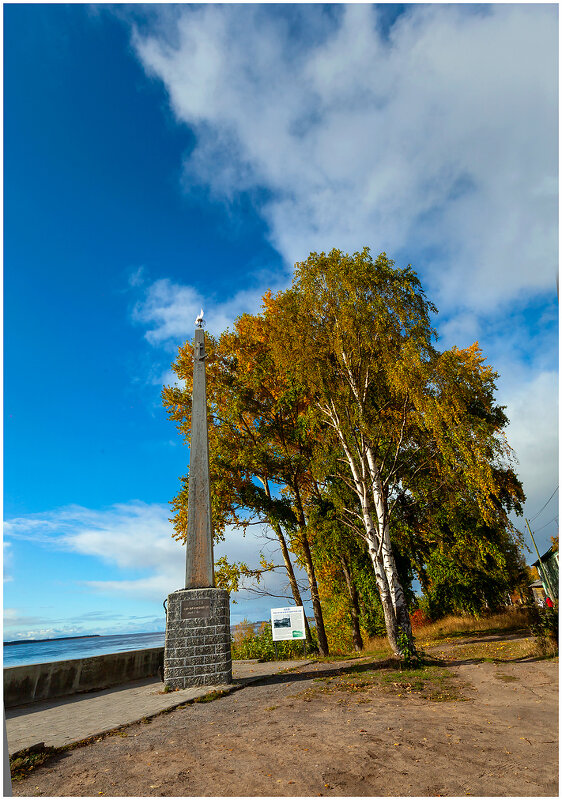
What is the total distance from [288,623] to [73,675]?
564cm

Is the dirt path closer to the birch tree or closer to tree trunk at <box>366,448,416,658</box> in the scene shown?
tree trunk at <box>366,448,416,658</box>

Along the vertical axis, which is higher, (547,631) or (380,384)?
(380,384)

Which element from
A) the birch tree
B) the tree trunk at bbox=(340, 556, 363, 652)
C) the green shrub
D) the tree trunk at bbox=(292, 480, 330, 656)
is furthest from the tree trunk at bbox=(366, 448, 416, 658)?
the tree trunk at bbox=(340, 556, 363, 652)

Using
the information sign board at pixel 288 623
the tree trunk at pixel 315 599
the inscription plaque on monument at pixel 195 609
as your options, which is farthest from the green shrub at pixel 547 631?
the inscription plaque on monument at pixel 195 609

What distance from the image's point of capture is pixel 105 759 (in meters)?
4.45

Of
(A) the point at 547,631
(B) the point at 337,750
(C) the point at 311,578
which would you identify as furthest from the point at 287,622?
(B) the point at 337,750

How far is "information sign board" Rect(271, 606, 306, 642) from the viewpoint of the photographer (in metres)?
12.4

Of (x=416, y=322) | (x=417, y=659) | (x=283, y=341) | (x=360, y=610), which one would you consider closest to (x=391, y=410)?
(x=416, y=322)

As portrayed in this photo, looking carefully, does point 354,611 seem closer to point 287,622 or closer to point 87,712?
point 287,622

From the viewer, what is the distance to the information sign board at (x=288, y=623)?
12445 millimetres

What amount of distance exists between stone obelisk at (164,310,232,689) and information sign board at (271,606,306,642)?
326cm

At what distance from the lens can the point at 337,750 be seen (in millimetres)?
4191

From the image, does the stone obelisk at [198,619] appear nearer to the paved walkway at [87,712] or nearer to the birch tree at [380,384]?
the paved walkway at [87,712]

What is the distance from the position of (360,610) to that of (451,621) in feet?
12.9
